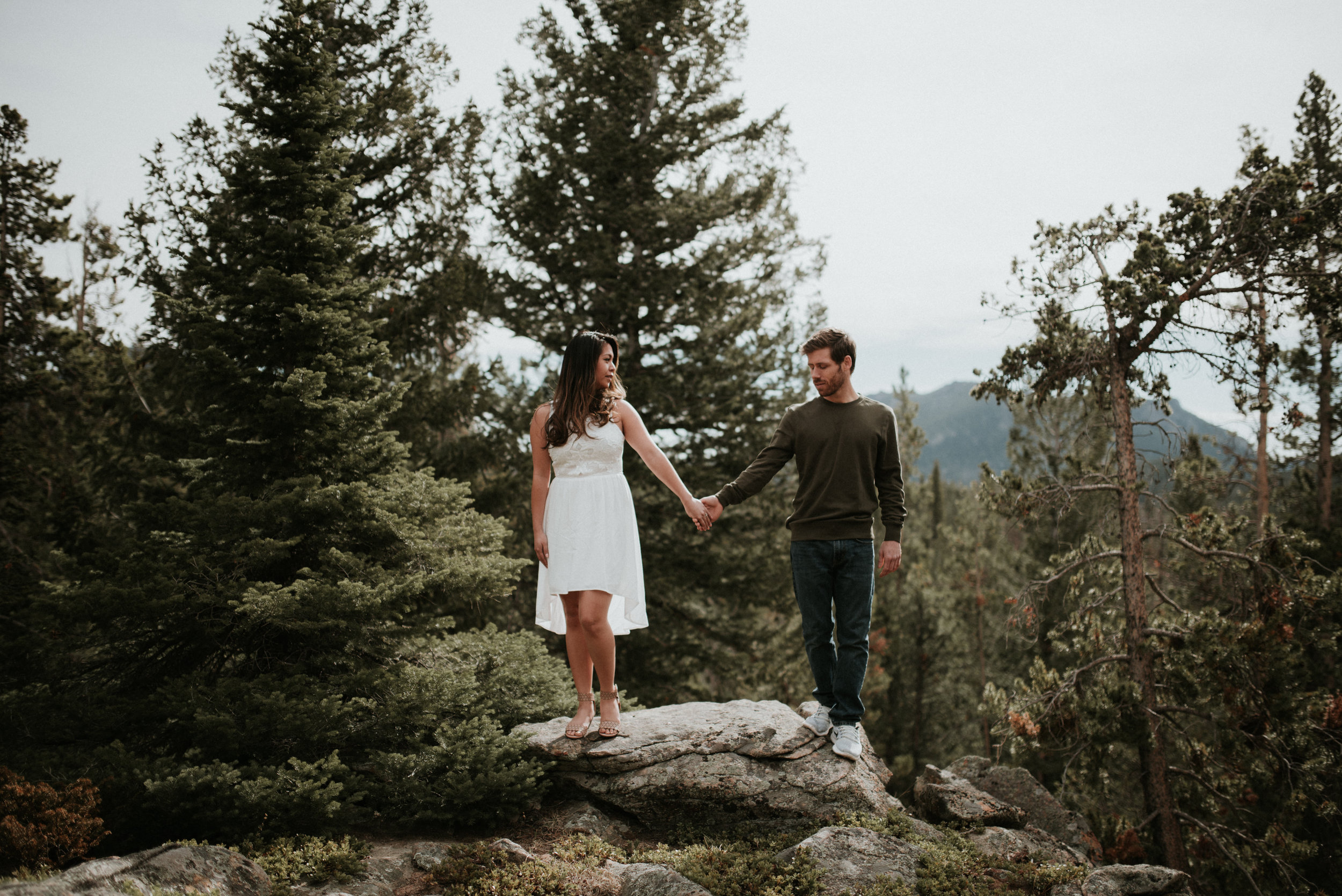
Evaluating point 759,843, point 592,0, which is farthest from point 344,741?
point 592,0

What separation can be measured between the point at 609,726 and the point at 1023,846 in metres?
3.09

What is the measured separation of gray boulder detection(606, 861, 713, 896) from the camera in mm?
4266

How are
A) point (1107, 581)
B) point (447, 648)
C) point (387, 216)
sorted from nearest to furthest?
point (447, 648)
point (1107, 581)
point (387, 216)

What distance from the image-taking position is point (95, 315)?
18578mm

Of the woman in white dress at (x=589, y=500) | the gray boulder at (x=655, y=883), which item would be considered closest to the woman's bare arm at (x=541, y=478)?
the woman in white dress at (x=589, y=500)

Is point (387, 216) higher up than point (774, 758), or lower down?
higher up

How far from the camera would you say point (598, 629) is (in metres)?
5.34

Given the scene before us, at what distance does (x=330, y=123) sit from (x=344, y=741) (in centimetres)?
555

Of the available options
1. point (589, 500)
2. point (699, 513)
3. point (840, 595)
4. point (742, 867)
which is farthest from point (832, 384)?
point (742, 867)

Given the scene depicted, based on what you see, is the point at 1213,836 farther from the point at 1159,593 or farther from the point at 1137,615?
the point at 1159,593

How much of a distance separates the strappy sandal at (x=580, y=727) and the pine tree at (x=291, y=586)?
343 mm

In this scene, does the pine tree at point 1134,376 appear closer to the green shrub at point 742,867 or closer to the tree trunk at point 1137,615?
the tree trunk at point 1137,615

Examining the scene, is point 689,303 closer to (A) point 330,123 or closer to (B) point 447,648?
(A) point 330,123

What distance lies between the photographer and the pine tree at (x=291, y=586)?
16.5 feet
